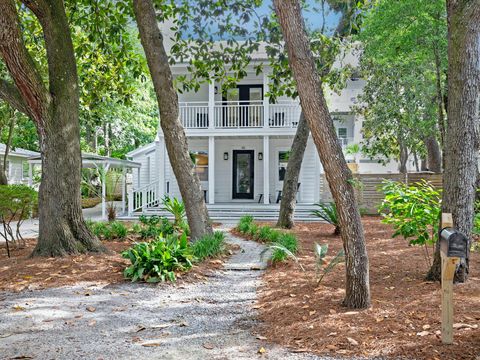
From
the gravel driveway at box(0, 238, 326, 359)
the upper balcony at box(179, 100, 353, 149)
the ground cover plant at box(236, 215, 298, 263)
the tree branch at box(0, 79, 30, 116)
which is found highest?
the upper balcony at box(179, 100, 353, 149)

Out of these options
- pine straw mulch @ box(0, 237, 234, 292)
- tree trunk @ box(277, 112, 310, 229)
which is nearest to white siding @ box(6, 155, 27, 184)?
tree trunk @ box(277, 112, 310, 229)

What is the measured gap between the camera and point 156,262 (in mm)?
6016

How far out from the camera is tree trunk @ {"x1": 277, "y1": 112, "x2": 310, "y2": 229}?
464 inches

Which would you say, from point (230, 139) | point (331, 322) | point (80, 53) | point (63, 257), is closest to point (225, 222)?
point (230, 139)

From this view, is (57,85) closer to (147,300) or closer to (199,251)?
(199,251)

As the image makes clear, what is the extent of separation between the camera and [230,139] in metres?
19.0

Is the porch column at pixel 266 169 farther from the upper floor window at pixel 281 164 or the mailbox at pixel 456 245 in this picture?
the mailbox at pixel 456 245

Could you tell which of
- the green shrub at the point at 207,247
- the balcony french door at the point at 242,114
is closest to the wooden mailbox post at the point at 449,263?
the green shrub at the point at 207,247

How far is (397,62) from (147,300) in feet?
40.6

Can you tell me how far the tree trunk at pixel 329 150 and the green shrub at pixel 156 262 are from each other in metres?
2.68

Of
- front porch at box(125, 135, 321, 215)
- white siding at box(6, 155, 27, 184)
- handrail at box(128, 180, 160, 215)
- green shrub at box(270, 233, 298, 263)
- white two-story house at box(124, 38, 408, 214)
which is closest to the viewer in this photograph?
green shrub at box(270, 233, 298, 263)

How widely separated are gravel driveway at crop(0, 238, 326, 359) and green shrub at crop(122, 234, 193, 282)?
22 cm

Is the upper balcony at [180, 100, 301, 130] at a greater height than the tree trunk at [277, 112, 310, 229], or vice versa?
the upper balcony at [180, 100, 301, 130]

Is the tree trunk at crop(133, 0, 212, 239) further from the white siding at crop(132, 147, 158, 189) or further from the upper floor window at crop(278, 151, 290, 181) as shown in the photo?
the white siding at crop(132, 147, 158, 189)
